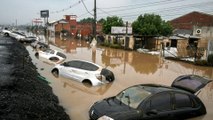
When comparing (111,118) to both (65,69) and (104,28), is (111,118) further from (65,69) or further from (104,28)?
(104,28)

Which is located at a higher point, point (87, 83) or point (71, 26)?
point (71, 26)

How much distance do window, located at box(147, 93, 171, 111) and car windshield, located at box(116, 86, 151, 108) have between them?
304 millimetres

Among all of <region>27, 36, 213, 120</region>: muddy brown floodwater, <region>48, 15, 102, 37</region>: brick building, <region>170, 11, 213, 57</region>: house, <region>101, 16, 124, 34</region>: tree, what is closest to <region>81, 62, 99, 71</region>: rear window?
<region>27, 36, 213, 120</region>: muddy brown floodwater

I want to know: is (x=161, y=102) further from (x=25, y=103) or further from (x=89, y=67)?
(x=89, y=67)

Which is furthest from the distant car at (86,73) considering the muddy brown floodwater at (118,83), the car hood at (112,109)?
the car hood at (112,109)

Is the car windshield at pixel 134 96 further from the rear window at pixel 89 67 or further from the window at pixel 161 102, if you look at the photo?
the rear window at pixel 89 67

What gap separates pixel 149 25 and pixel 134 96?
42.6m

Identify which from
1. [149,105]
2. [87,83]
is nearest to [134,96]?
[149,105]

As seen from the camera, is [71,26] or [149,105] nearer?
[149,105]

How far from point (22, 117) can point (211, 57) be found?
2327 centimetres

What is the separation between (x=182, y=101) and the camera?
9773 millimetres

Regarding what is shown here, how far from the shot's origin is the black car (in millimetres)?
8695

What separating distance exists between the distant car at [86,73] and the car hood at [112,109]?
6528 mm

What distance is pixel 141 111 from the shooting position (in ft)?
28.7
